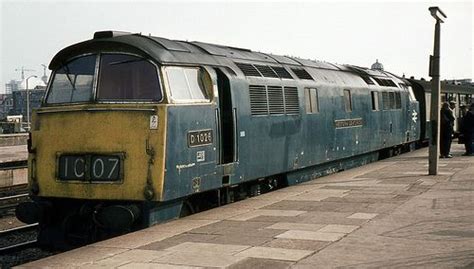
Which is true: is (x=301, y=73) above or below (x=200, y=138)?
above

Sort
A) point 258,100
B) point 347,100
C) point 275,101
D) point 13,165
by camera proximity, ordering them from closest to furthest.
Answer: point 258,100 → point 275,101 → point 347,100 → point 13,165

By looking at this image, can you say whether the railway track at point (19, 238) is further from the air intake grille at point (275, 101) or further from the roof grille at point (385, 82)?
the roof grille at point (385, 82)

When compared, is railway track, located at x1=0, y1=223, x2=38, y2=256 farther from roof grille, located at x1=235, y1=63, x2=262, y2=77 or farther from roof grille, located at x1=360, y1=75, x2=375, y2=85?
roof grille, located at x1=360, y1=75, x2=375, y2=85

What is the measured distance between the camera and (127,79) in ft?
29.1

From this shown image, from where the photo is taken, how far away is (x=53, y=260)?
22.6 ft

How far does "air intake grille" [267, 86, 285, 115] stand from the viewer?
38.9 feet

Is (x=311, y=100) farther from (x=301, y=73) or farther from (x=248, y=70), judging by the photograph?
(x=248, y=70)

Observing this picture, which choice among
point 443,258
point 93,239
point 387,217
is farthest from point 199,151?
point 443,258

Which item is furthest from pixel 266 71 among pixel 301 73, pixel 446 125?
pixel 446 125

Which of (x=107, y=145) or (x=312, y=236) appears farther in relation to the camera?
(x=107, y=145)

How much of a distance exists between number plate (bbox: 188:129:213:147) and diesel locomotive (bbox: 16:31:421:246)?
0.6 inches

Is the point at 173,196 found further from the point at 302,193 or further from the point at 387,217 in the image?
the point at 302,193

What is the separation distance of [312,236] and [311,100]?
667 cm

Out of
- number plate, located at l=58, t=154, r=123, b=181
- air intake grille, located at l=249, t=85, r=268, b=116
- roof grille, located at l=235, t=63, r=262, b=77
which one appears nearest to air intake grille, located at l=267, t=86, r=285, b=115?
air intake grille, located at l=249, t=85, r=268, b=116
